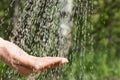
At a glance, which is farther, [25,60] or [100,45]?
Result: [100,45]

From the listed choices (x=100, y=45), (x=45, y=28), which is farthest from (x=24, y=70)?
(x=100, y=45)

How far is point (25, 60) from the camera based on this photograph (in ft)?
10.1

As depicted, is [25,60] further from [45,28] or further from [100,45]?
[100,45]

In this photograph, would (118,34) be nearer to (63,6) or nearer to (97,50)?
(97,50)

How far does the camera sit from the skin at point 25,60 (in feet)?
9.91

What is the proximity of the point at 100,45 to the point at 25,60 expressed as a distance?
21.8 ft

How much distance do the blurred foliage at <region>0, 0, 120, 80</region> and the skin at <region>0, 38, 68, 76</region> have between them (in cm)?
242

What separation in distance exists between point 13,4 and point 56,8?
4.67 feet

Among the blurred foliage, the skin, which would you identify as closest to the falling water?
the blurred foliage

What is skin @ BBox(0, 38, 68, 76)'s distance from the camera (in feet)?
9.91

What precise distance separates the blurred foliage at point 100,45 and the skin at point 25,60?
2.42 meters

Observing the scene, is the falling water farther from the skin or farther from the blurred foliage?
the skin

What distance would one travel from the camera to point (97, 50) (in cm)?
910

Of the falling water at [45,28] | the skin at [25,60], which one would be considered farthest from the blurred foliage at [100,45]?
the skin at [25,60]
